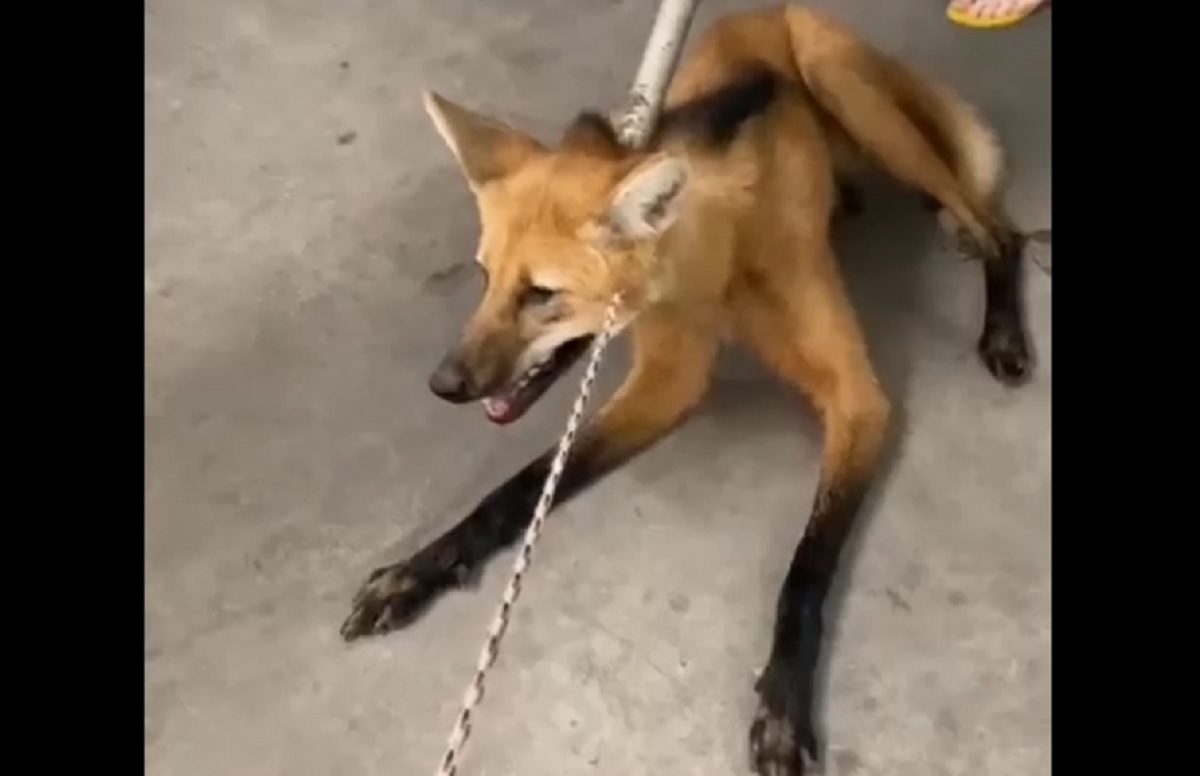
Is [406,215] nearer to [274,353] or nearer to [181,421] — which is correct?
[274,353]

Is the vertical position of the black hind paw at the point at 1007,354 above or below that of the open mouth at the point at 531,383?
below

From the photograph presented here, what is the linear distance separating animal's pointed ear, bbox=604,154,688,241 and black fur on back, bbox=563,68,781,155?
0.10 metres

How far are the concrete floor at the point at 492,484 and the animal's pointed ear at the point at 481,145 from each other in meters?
0.37

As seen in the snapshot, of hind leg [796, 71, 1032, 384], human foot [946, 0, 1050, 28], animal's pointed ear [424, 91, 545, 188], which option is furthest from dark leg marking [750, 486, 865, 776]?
human foot [946, 0, 1050, 28]

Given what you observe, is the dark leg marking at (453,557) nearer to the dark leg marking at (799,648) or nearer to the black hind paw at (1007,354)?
the dark leg marking at (799,648)

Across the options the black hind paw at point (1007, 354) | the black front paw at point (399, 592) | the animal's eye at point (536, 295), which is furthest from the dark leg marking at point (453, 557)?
the black hind paw at point (1007, 354)

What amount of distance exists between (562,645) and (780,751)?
27 cm

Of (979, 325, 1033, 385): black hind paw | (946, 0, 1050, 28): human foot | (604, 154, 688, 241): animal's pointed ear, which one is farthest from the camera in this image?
(946, 0, 1050, 28): human foot

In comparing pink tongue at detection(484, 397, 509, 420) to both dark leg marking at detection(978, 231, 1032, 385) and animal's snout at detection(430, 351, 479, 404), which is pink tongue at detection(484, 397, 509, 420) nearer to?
animal's snout at detection(430, 351, 479, 404)

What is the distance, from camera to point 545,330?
164cm

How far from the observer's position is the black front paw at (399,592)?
173 centimetres

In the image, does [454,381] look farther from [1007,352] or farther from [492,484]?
[1007,352]

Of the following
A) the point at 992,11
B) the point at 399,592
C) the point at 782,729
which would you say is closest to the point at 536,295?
the point at 399,592

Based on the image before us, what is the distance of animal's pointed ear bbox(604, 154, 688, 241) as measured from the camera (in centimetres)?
154
